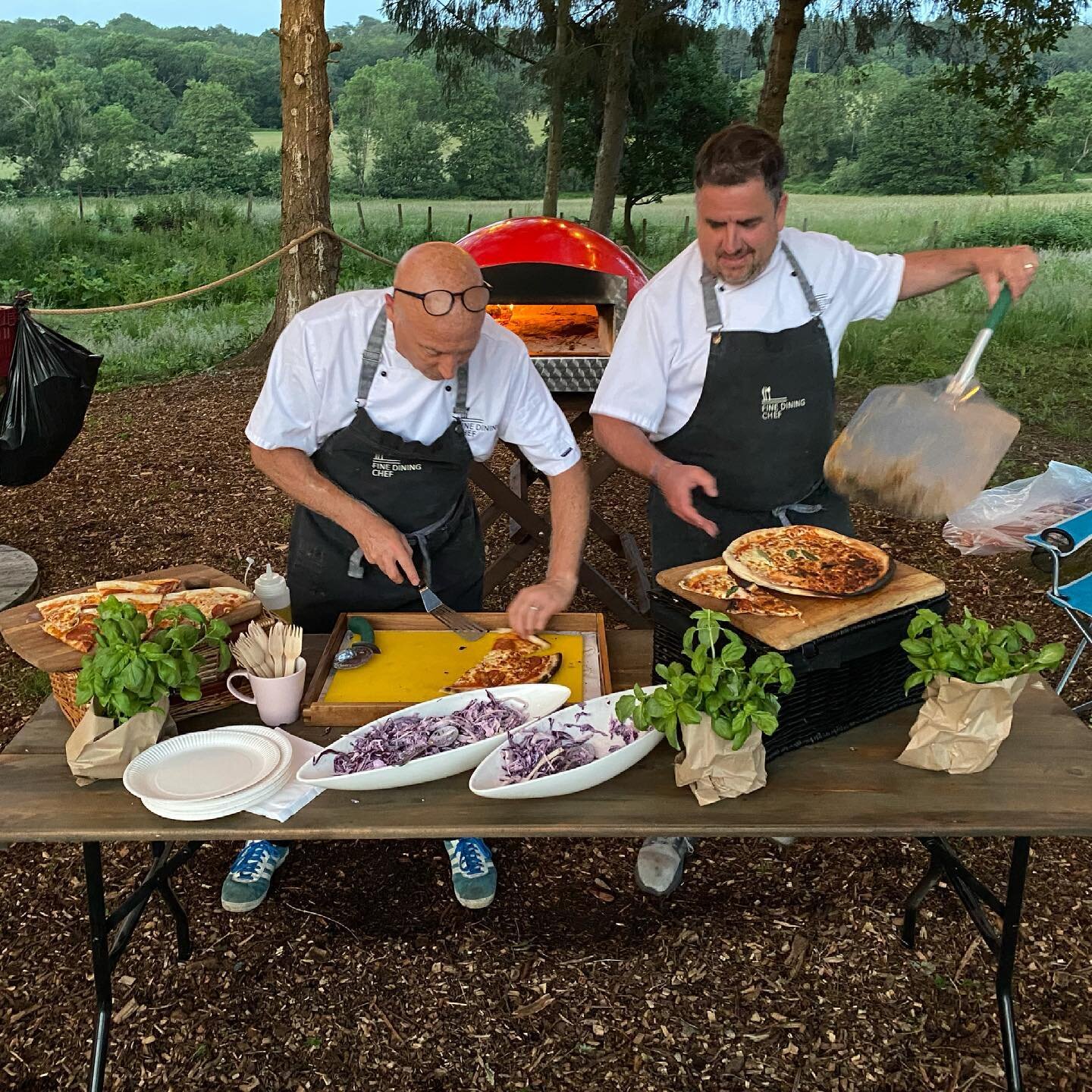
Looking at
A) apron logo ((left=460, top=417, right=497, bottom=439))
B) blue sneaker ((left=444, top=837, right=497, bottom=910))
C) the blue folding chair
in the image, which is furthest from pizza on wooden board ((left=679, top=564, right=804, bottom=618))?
the blue folding chair

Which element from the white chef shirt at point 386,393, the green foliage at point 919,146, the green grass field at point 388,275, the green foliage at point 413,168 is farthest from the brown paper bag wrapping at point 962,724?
the green foliage at point 413,168

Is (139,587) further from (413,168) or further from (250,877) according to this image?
(413,168)

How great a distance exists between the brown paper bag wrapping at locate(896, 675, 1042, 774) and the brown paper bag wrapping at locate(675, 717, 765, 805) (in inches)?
12.0

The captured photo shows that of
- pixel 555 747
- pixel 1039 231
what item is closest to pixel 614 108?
pixel 1039 231

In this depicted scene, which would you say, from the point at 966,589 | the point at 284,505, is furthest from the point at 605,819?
the point at 284,505

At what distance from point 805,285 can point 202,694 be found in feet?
5.93

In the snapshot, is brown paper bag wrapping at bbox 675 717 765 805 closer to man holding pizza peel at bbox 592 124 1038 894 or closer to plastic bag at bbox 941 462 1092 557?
man holding pizza peel at bbox 592 124 1038 894

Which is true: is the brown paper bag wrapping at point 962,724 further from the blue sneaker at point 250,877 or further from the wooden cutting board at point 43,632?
the blue sneaker at point 250,877

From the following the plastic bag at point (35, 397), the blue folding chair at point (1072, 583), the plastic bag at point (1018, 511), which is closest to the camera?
the blue folding chair at point (1072, 583)

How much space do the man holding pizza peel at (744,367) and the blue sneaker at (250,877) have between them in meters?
1.00

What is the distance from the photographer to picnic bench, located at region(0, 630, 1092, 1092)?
1514 millimetres

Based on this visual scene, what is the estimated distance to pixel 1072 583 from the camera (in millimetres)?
3270

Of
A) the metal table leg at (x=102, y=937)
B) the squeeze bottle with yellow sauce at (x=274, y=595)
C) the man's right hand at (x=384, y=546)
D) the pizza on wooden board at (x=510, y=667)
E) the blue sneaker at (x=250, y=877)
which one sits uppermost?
the man's right hand at (x=384, y=546)

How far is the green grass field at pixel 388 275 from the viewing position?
27.0 ft
